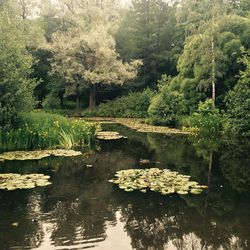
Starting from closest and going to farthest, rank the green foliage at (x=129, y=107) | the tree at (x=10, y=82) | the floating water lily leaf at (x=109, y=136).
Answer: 1. the tree at (x=10, y=82)
2. the floating water lily leaf at (x=109, y=136)
3. the green foliage at (x=129, y=107)

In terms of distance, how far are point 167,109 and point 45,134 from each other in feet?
41.4

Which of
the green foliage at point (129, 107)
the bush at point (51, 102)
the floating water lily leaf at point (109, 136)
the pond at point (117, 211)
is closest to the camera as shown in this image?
the pond at point (117, 211)

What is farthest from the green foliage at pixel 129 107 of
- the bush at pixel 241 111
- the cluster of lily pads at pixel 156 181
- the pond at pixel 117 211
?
the cluster of lily pads at pixel 156 181

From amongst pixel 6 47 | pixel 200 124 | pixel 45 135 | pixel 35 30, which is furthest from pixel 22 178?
pixel 35 30

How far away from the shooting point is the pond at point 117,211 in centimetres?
646

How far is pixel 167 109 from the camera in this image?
25.5 metres

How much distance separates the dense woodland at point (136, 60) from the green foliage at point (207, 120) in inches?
2.5

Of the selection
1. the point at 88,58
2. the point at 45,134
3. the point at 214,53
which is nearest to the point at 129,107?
the point at 88,58

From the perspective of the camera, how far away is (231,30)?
2617 cm

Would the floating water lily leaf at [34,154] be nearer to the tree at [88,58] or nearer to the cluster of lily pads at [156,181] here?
the cluster of lily pads at [156,181]

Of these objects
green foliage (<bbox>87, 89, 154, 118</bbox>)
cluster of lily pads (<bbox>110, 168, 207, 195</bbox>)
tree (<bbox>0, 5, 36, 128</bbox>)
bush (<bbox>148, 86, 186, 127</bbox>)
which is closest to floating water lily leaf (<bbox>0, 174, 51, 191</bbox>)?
cluster of lily pads (<bbox>110, 168, 207, 195</bbox>)

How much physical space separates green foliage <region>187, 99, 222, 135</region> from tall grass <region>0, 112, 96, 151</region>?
7676 mm

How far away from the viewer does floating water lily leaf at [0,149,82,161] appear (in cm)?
1290

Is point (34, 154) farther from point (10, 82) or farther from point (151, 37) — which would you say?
point (151, 37)
